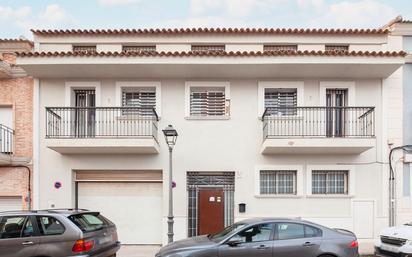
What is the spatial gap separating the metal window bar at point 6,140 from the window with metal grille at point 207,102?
5.64 metres

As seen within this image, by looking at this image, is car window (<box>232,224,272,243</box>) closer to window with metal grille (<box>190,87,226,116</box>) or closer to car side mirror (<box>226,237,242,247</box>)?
car side mirror (<box>226,237,242,247</box>)

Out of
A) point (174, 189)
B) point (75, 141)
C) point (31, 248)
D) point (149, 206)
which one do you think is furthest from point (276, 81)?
point (31, 248)

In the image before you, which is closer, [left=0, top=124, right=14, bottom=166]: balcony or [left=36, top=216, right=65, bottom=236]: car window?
[left=36, top=216, right=65, bottom=236]: car window

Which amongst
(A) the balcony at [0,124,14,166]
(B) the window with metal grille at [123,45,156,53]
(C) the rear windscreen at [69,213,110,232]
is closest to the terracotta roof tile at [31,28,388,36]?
(B) the window with metal grille at [123,45,156,53]

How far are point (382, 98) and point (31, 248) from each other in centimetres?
1035

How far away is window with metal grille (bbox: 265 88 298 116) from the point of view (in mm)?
11898

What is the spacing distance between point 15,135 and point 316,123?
9.24 m

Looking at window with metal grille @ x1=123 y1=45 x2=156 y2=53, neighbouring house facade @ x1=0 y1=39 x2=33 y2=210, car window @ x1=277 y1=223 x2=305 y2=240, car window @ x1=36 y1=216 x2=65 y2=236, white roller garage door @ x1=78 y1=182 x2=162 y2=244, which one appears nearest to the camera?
car window @ x1=36 y1=216 x2=65 y2=236

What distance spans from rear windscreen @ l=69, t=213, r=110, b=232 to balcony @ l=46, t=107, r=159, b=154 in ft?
9.97

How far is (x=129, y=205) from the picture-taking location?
1193cm

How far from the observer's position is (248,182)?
1163 centimetres

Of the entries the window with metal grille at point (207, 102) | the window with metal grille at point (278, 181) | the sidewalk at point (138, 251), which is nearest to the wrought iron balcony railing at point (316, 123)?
the window with metal grille at point (278, 181)

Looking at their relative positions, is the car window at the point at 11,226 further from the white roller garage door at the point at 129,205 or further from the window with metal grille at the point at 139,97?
the window with metal grille at the point at 139,97

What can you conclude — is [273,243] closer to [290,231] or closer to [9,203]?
[290,231]
